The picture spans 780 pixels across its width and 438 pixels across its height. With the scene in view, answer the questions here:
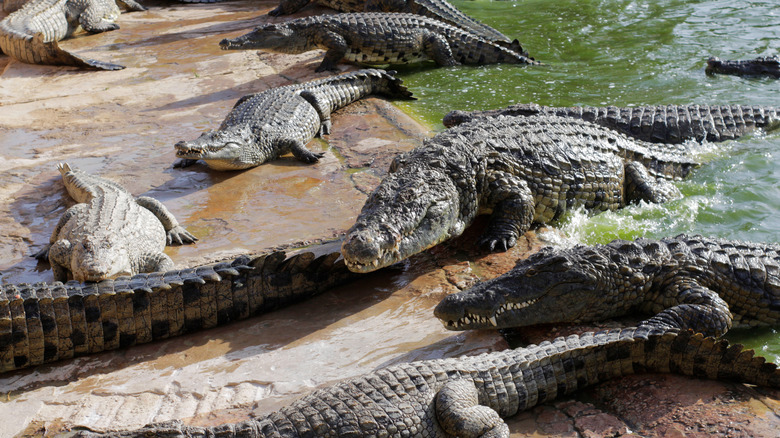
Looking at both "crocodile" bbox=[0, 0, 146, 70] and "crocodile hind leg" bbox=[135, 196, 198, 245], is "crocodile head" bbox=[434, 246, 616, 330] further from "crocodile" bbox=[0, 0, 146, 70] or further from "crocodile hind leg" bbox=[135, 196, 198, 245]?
"crocodile" bbox=[0, 0, 146, 70]

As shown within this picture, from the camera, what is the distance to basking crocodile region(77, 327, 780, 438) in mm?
2928

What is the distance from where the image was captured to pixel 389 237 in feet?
14.1

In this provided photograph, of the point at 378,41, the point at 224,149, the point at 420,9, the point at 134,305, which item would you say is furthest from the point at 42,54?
the point at 134,305

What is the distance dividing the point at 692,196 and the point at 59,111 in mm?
7066

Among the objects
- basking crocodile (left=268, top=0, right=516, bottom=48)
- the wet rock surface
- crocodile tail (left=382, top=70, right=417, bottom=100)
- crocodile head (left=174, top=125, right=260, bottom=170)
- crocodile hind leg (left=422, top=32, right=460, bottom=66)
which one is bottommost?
the wet rock surface

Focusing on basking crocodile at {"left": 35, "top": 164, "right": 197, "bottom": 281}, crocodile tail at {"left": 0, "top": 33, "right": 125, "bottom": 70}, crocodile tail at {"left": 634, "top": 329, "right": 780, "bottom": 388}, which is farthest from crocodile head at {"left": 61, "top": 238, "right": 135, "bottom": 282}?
crocodile tail at {"left": 0, "top": 33, "right": 125, "bottom": 70}

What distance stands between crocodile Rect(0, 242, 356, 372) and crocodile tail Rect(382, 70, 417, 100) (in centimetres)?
515

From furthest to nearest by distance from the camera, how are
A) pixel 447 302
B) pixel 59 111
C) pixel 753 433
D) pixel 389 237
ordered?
pixel 59 111
pixel 389 237
pixel 447 302
pixel 753 433

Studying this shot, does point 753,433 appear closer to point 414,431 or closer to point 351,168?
point 414,431

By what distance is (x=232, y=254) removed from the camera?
4961 millimetres

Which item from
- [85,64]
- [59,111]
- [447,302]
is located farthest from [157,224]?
[85,64]

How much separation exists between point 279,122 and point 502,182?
9.97ft

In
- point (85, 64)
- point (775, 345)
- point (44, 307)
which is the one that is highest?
point (85, 64)

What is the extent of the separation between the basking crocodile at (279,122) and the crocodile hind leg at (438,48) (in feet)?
6.13
